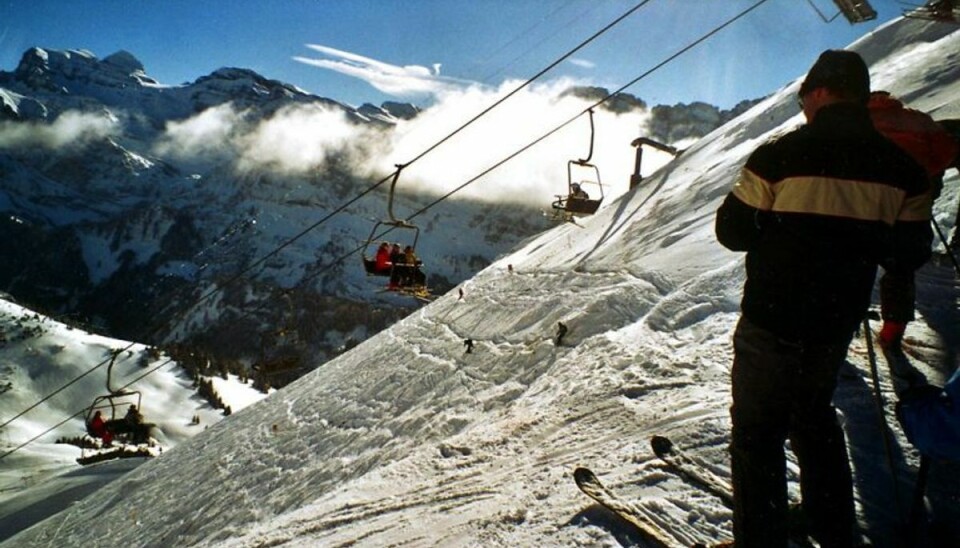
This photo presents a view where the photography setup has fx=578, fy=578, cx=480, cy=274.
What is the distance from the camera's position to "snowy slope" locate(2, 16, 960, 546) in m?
3.57

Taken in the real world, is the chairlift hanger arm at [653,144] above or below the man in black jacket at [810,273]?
above

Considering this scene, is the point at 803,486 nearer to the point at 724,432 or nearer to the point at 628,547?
the point at 628,547

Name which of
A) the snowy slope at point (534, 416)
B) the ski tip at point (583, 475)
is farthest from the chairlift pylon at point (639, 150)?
the ski tip at point (583, 475)

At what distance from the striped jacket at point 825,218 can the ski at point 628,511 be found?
1254 mm

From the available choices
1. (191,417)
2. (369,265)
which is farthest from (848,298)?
(191,417)

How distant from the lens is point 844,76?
7.43 ft

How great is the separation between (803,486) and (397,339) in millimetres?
11768

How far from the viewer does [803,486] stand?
2.46 metres

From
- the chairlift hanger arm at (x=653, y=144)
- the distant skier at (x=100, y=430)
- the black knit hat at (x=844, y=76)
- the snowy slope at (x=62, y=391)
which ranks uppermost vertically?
the snowy slope at (x=62, y=391)

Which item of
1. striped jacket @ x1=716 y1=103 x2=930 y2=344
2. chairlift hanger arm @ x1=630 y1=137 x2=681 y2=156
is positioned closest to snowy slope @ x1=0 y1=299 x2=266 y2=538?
chairlift hanger arm @ x1=630 y1=137 x2=681 y2=156

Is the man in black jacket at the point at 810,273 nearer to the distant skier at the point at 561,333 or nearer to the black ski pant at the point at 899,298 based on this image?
the black ski pant at the point at 899,298

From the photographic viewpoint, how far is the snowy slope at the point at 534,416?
3572 millimetres

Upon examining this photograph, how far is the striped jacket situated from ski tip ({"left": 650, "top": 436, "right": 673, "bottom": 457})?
1687 millimetres

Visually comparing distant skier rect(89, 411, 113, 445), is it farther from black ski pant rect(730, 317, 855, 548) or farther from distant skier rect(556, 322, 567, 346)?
black ski pant rect(730, 317, 855, 548)
